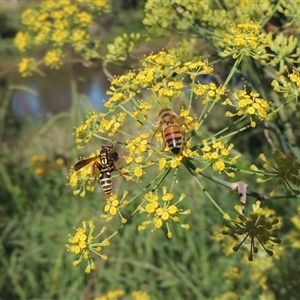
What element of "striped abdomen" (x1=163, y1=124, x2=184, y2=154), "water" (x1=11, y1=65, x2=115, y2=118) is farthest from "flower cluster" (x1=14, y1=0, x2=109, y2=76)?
"water" (x1=11, y1=65, x2=115, y2=118)

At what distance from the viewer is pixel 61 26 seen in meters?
2.77

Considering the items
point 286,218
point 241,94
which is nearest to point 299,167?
point 241,94

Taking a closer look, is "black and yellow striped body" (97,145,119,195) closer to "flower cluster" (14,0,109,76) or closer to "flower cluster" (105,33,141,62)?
"flower cluster" (105,33,141,62)

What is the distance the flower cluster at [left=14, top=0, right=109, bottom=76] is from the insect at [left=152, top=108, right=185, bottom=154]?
0.92 metres

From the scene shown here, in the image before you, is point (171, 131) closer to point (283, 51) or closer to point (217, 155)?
point (217, 155)

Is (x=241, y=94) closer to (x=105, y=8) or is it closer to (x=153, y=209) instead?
(x=153, y=209)

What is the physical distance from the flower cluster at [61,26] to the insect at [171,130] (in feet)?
3.00

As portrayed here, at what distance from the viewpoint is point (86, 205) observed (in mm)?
4074

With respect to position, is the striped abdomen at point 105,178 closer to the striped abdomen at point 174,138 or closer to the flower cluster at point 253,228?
the striped abdomen at point 174,138

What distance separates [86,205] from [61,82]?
1792 centimetres

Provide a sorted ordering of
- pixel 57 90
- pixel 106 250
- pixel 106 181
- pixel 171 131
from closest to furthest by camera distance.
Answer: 1. pixel 171 131
2. pixel 106 181
3. pixel 106 250
4. pixel 57 90

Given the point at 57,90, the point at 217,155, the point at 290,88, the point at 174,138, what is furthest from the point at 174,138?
the point at 57,90

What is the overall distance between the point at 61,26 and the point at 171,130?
1.29 meters

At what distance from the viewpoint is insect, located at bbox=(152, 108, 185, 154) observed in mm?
1600
